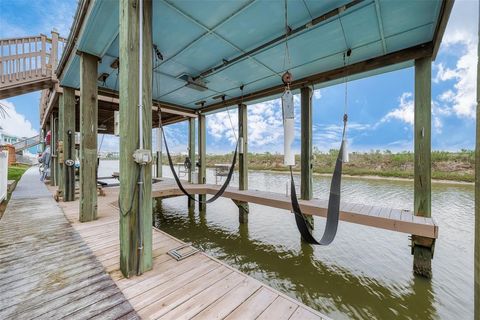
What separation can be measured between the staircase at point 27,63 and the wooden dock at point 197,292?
16.7 feet

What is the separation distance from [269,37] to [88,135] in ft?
10.1

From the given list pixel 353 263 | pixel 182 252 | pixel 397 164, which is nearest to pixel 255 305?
pixel 182 252

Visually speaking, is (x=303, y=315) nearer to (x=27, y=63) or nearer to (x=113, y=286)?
(x=113, y=286)

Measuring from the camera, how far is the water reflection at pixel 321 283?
93.0 inches

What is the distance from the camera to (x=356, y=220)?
11.0ft

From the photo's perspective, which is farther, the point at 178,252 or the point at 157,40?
the point at 157,40

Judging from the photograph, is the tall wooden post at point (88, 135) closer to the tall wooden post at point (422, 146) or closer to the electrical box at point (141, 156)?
the electrical box at point (141, 156)

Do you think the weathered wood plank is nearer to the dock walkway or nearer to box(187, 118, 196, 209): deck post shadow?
the dock walkway

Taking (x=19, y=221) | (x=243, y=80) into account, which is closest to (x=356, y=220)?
(x=243, y=80)

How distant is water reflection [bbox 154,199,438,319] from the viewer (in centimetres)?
236

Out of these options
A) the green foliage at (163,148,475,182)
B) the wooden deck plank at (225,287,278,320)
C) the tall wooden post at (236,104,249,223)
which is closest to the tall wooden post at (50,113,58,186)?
the tall wooden post at (236,104,249,223)

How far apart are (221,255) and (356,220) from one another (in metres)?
2.47

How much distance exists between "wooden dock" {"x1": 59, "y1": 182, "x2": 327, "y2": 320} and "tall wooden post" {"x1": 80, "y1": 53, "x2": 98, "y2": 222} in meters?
1.22

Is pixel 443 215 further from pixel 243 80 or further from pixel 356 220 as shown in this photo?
pixel 243 80
